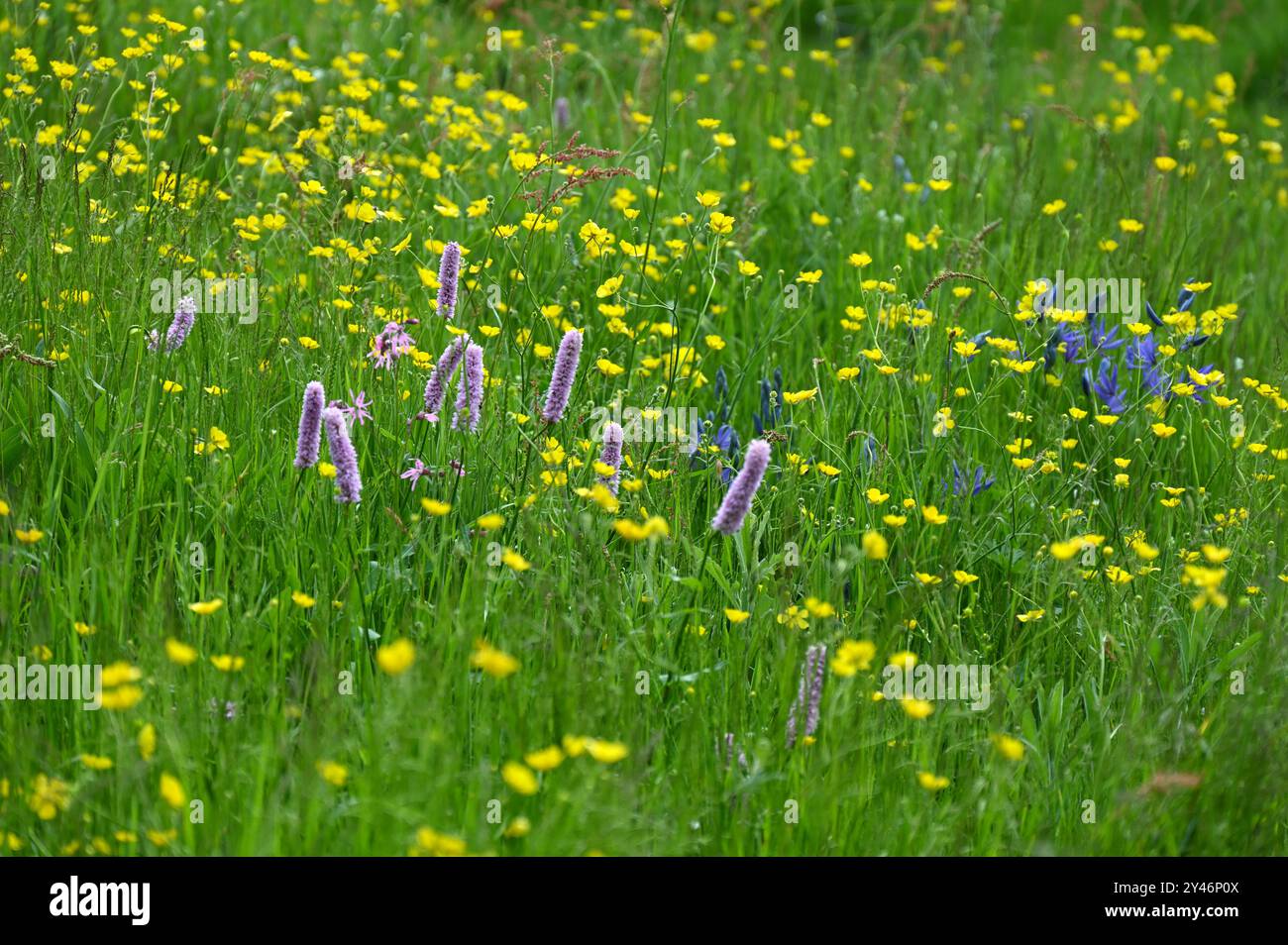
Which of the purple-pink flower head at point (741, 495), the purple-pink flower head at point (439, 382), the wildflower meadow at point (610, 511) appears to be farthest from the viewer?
the purple-pink flower head at point (439, 382)

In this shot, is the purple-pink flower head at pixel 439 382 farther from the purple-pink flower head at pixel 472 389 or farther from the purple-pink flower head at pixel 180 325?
the purple-pink flower head at pixel 180 325

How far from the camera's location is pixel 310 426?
2664mm

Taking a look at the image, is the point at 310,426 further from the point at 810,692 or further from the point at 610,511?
the point at 810,692

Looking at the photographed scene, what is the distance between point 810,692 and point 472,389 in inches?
43.2

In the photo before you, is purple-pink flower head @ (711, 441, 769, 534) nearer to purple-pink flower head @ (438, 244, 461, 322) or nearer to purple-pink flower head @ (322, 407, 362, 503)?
purple-pink flower head @ (322, 407, 362, 503)

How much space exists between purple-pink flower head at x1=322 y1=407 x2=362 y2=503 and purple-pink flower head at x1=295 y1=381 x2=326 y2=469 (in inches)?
0.8

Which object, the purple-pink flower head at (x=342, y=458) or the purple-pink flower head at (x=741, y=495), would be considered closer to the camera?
the purple-pink flower head at (x=741, y=495)

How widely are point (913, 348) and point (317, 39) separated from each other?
3.47m

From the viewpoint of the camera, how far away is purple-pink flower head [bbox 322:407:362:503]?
2.67 metres

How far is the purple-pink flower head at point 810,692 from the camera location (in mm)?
2416

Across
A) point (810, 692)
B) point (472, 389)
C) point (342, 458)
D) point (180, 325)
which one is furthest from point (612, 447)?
point (180, 325)

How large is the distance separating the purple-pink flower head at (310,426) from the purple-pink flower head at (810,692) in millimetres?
1045

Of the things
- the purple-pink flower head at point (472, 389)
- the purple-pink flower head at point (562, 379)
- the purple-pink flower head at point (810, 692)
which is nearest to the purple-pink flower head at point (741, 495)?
the purple-pink flower head at point (810, 692)

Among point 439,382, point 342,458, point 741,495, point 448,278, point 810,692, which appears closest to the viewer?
point 810,692
